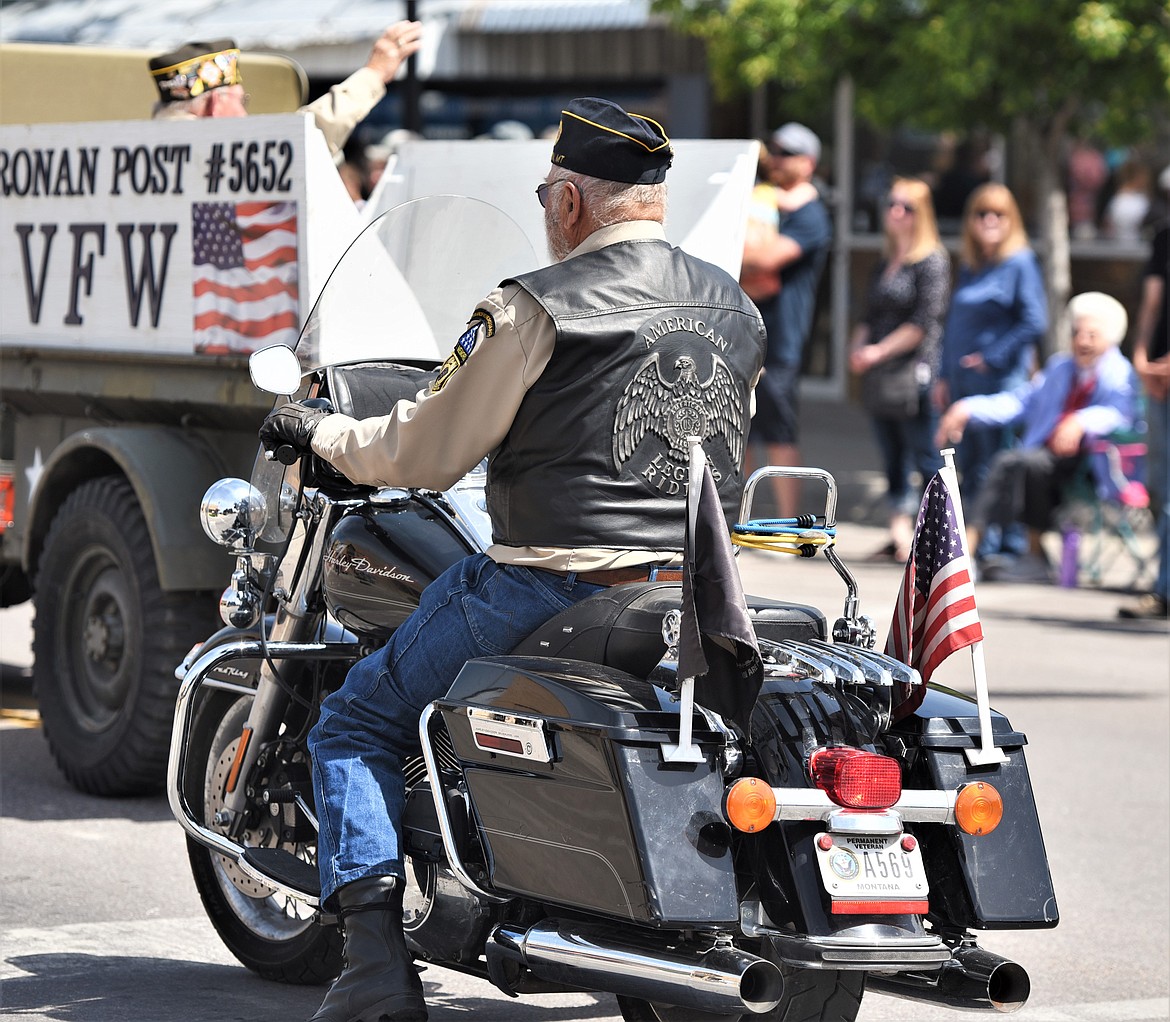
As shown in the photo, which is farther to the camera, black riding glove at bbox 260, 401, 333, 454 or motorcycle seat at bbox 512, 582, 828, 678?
black riding glove at bbox 260, 401, 333, 454

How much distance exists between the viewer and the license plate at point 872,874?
3.53 m

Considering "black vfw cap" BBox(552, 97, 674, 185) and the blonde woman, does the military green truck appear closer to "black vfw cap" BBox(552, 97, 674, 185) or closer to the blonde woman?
"black vfw cap" BBox(552, 97, 674, 185)

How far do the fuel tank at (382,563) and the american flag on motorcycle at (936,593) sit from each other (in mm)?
1094

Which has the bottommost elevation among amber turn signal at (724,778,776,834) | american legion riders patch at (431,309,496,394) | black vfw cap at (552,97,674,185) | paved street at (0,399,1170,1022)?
paved street at (0,399,1170,1022)

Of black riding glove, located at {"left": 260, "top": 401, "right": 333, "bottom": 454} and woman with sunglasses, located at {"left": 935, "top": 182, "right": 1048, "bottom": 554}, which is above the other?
black riding glove, located at {"left": 260, "top": 401, "right": 333, "bottom": 454}

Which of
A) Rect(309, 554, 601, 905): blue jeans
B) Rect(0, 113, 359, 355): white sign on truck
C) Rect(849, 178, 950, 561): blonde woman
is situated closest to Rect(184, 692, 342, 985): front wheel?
Rect(309, 554, 601, 905): blue jeans

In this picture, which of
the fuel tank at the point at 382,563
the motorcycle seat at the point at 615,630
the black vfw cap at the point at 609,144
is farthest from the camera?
the fuel tank at the point at 382,563

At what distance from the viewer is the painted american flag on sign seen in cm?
634

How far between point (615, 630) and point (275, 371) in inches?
37.2

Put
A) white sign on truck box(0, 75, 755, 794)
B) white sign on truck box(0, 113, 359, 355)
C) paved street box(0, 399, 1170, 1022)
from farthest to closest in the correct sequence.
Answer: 1. white sign on truck box(0, 75, 755, 794)
2. white sign on truck box(0, 113, 359, 355)
3. paved street box(0, 399, 1170, 1022)

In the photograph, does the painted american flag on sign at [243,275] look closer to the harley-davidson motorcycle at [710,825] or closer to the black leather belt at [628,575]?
the harley-davidson motorcycle at [710,825]

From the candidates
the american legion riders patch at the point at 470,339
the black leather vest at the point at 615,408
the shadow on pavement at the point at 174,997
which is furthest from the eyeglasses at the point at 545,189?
the shadow on pavement at the point at 174,997

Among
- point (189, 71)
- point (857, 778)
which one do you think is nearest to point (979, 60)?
point (189, 71)

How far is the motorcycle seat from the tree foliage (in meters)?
9.48
